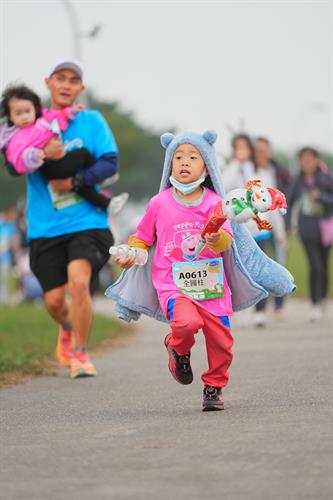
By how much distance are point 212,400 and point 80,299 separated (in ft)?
8.50

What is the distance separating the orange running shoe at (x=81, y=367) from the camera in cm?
1004

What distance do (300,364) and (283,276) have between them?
256 centimetres

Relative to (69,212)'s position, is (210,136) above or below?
above

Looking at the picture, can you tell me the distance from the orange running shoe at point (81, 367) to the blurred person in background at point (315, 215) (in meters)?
7.11

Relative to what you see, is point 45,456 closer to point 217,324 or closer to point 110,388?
point 217,324

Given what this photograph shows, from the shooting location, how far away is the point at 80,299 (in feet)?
32.6

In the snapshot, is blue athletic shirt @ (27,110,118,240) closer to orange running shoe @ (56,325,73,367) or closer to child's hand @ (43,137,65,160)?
child's hand @ (43,137,65,160)

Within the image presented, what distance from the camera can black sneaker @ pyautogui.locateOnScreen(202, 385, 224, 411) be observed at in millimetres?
7527

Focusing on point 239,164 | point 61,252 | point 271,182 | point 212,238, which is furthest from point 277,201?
point 271,182

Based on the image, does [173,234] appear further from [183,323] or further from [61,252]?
[61,252]

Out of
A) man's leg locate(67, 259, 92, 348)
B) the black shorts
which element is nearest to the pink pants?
→ man's leg locate(67, 259, 92, 348)

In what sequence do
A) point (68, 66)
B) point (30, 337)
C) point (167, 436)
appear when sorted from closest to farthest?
1. point (167, 436)
2. point (68, 66)
3. point (30, 337)

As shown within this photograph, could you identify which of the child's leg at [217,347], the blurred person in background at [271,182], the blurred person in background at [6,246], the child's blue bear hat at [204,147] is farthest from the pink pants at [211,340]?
the blurred person in background at [6,246]

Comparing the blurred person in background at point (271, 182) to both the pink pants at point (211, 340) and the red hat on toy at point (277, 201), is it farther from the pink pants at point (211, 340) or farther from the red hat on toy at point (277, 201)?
the red hat on toy at point (277, 201)
